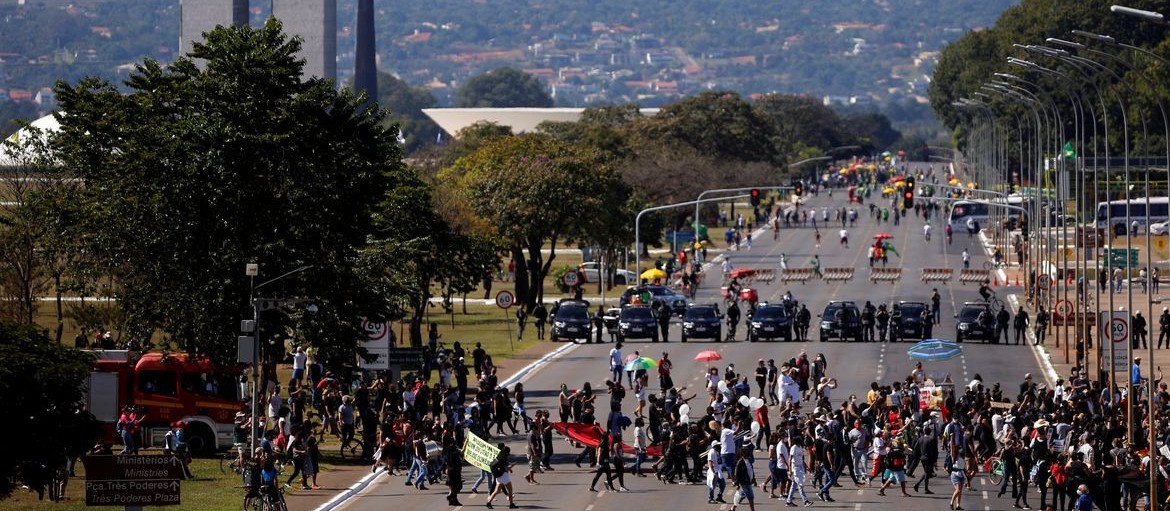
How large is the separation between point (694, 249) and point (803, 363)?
61.7 metres

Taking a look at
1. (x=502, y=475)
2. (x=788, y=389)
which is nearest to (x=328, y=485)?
(x=502, y=475)

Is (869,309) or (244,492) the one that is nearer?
(244,492)

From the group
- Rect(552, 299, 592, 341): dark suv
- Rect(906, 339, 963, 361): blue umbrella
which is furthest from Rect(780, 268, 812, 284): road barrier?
Rect(906, 339, 963, 361): blue umbrella

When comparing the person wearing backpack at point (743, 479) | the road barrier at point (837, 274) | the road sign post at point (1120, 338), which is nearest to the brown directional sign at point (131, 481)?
the person wearing backpack at point (743, 479)

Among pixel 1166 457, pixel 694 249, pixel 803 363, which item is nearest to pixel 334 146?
pixel 803 363

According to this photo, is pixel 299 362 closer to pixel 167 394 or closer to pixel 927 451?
pixel 167 394

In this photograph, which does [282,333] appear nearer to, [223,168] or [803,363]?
[223,168]

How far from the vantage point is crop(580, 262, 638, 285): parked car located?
4168 inches

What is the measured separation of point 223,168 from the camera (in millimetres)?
47219

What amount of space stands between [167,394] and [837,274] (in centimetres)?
6379

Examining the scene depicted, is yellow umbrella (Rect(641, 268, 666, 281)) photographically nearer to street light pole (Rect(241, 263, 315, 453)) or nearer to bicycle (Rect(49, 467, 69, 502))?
street light pole (Rect(241, 263, 315, 453))

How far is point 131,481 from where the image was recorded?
3300 centimetres

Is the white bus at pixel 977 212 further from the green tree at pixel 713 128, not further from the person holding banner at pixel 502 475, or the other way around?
the person holding banner at pixel 502 475

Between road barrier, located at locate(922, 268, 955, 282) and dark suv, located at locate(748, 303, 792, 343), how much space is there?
103ft
